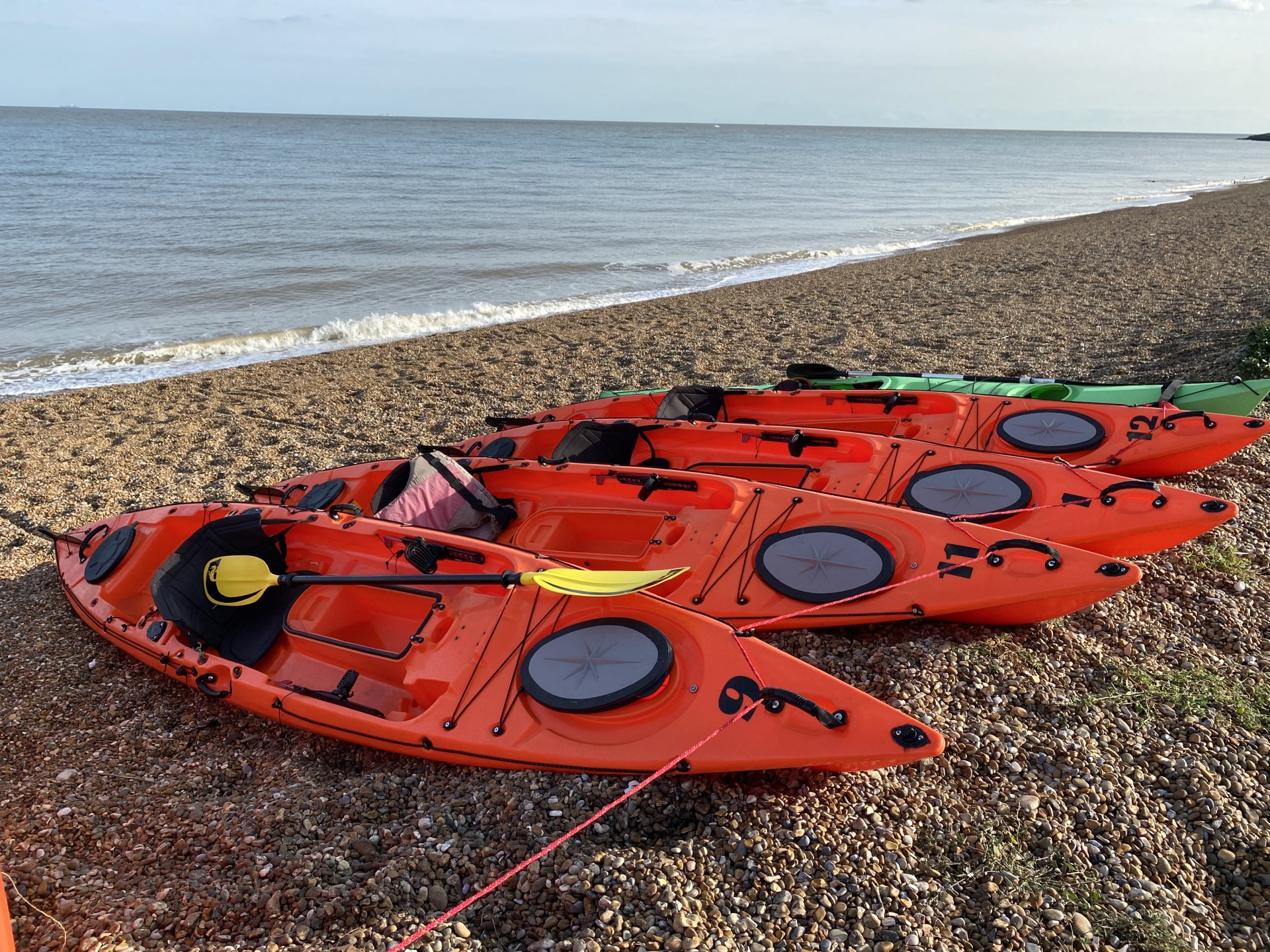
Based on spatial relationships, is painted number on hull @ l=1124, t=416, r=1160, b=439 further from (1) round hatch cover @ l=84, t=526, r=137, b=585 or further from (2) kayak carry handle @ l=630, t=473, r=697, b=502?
(1) round hatch cover @ l=84, t=526, r=137, b=585

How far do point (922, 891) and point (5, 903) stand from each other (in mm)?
3425

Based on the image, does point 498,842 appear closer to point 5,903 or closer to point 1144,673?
point 5,903

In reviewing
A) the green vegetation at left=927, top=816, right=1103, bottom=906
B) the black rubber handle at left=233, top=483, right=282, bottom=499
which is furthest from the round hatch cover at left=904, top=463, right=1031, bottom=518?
the black rubber handle at left=233, top=483, right=282, bottom=499

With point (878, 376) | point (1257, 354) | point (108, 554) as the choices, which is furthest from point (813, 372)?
point (108, 554)

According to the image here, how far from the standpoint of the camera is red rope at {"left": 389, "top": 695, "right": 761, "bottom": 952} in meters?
2.91

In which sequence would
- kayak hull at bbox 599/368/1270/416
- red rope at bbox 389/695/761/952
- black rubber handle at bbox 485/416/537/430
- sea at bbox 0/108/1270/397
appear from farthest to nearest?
sea at bbox 0/108/1270/397 → black rubber handle at bbox 485/416/537/430 → kayak hull at bbox 599/368/1270/416 → red rope at bbox 389/695/761/952

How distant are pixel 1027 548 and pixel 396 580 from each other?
3.55 meters

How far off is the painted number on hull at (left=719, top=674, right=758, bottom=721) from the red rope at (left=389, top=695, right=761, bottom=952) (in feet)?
0.11

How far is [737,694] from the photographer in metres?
3.67

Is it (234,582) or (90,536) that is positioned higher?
(234,582)

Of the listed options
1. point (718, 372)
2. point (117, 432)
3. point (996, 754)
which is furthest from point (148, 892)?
point (718, 372)

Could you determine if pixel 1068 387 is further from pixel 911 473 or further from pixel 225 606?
pixel 225 606

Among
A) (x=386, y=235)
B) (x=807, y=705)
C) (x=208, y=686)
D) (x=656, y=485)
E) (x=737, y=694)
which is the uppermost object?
(x=386, y=235)

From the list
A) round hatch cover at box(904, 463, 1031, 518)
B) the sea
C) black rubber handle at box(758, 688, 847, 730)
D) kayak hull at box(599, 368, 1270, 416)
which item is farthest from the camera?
the sea
